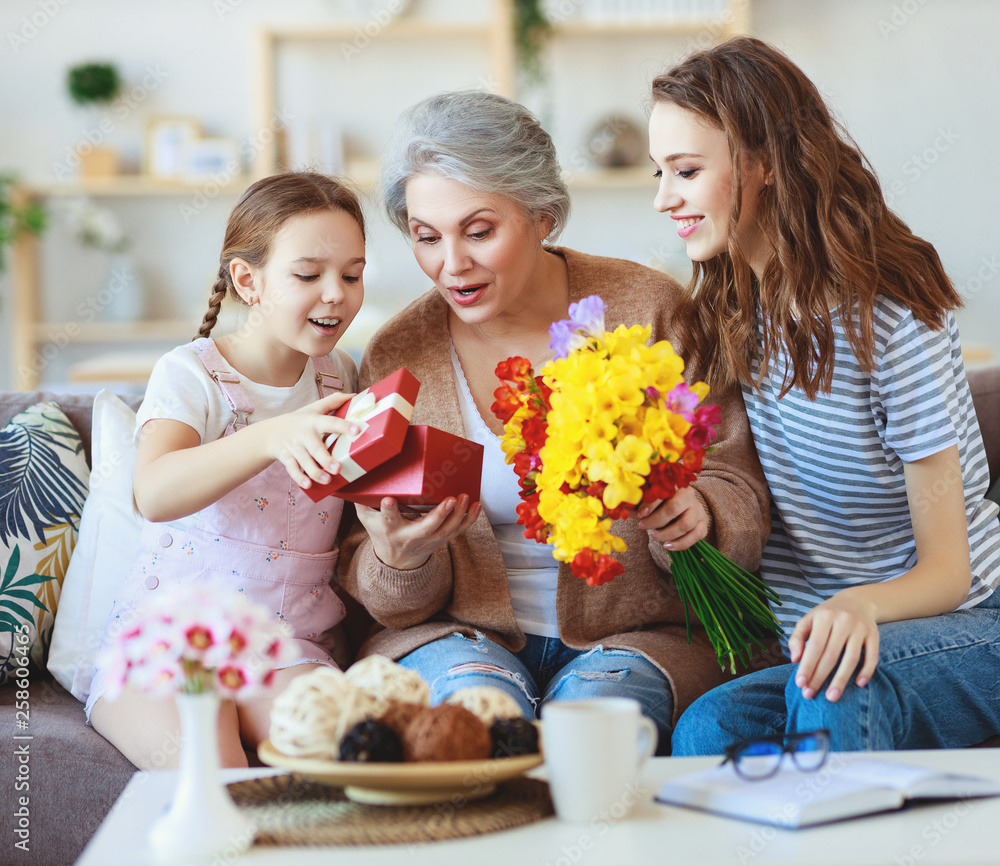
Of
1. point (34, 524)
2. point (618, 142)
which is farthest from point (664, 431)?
point (618, 142)

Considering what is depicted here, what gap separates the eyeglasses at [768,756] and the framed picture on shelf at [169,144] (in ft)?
13.4

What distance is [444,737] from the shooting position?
3.08 feet

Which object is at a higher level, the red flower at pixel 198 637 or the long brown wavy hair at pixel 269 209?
the long brown wavy hair at pixel 269 209

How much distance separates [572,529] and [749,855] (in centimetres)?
39

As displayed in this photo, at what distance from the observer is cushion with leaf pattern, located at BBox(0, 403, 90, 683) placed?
1.73m

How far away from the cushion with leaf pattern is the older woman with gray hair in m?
0.52

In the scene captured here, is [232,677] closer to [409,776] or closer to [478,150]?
[409,776]

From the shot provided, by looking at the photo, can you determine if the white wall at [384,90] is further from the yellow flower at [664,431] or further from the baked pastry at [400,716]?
the baked pastry at [400,716]

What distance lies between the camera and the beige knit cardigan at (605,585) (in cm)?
158

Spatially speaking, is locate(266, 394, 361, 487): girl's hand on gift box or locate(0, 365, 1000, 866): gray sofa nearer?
locate(266, 394, 361, 487): girl's hand on gift box

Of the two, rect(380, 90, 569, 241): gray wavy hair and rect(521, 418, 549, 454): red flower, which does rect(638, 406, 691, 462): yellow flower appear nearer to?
rect(521, 418, 549, 454): red flower

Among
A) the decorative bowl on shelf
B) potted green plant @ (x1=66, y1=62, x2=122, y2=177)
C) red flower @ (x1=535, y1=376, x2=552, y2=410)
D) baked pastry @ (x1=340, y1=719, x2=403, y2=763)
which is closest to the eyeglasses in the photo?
baked pastry @ (x1=340, y1=719, x2=403, y2=763)

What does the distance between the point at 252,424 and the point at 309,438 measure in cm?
23

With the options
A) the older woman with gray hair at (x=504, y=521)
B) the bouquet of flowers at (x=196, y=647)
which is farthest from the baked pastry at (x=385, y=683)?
the older woman with gray hair at (x=504, y=521)
